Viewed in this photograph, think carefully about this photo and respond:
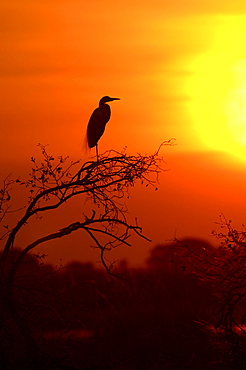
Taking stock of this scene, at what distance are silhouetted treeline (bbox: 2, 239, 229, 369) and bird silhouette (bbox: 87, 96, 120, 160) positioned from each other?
247 centimetres

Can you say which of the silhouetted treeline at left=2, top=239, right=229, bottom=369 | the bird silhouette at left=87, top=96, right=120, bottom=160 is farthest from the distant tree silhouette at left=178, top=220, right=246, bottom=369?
the bird silhouette at left=87, top=96, right=120, bottom=160

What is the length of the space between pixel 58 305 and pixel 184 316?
11484mm

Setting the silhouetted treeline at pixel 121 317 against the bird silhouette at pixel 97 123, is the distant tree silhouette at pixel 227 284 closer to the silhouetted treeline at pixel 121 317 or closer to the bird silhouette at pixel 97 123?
the silhouetted treeline at pixel 121 317

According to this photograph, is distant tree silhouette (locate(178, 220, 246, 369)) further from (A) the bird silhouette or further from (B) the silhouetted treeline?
(A) the bird silhouette

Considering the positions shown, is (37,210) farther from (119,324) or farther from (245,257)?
(119,324)

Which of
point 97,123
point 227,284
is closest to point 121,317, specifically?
point 97,123

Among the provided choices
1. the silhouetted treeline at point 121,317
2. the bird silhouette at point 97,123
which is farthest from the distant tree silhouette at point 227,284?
the bird silhouette at point 97,123

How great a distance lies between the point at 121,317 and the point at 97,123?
26.3ft

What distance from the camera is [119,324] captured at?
71.9ft

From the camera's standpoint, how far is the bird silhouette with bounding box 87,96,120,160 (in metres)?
15.8

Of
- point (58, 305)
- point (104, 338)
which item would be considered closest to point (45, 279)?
point (58, 305)

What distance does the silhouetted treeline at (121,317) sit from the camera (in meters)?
11.8

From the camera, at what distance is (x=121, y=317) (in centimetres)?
2259

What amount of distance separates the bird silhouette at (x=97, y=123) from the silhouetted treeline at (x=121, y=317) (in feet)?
8.11
